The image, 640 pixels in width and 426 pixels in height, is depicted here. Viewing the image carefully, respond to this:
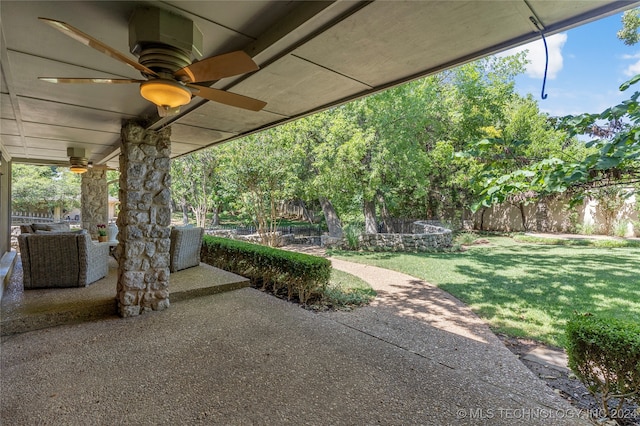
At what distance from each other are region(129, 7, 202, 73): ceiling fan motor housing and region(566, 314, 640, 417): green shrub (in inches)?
131

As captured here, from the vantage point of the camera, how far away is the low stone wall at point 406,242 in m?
10.6

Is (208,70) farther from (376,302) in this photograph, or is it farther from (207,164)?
(207,164)

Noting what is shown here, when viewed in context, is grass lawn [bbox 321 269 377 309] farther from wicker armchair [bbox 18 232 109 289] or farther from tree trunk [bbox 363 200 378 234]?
tree trunk [bbox 363 200 378 234]

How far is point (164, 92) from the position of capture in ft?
5.91

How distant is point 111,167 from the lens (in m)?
8.25

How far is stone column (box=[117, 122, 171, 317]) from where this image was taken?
3557 mm

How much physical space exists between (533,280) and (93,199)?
11.3 metres

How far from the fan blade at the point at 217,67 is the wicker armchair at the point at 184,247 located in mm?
3710

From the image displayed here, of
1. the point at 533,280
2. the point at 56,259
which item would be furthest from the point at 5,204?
the point at 533,280

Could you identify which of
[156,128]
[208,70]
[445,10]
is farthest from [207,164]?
[445,10]

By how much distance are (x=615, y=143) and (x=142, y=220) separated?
4.48 m

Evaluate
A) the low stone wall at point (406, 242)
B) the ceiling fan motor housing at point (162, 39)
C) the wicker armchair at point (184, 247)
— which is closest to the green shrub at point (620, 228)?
the low stone wall at point (406, 242)

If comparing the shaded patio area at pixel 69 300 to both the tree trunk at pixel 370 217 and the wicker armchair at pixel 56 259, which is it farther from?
the tree trunk at pixel 370 217

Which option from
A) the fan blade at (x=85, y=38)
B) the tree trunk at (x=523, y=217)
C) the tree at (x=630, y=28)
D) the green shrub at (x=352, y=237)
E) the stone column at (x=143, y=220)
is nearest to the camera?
the fan blade at (x=85, y=38)
